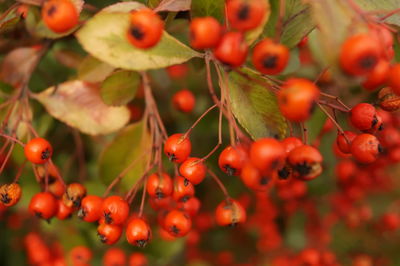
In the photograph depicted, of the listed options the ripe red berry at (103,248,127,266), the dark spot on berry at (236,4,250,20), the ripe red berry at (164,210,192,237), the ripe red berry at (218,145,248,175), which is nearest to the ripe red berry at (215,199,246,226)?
the ripe red berry at (164,210,192,237)

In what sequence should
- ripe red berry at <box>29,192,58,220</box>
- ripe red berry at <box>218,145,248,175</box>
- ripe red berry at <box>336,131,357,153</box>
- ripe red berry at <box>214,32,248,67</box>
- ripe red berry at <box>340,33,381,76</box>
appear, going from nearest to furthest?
ripe red berry at <box>340,33,381,76</box>
ripe red berry at <box>214,32,248,67</box>
ripe red berry at <box>218,145,248,175</box>
ripe red berry at <box>336,131,357,153</box>
ripe red berry at <box>29,192,58,220</box>

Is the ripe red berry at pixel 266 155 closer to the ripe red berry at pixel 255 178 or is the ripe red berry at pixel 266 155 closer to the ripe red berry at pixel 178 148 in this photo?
the ripe red berry at pixel 255 178

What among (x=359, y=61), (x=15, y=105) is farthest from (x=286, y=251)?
(x=359, y=61)

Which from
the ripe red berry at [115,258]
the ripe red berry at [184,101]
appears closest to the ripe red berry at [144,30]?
the ripe red berry at [184,101]

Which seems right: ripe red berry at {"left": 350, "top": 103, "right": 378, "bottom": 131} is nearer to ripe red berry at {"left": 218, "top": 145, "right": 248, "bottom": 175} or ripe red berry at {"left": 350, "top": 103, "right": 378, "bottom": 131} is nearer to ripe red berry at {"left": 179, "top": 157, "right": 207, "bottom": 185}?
ripe red berry at {"left": 218, "top": 145, "right": 248, "bottom": 175}

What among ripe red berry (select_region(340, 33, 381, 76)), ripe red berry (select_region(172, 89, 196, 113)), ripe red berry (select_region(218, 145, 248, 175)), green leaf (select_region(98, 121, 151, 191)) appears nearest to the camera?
ripe red berry (select_region(340, 33, 381, 76))

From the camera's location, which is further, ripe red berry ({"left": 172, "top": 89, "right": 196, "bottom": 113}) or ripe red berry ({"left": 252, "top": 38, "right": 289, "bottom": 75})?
ripe red berry ({"left": 172, "top": 89, "right": 196, "bottom": 113})
